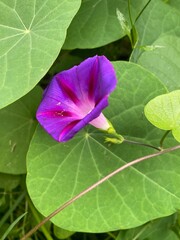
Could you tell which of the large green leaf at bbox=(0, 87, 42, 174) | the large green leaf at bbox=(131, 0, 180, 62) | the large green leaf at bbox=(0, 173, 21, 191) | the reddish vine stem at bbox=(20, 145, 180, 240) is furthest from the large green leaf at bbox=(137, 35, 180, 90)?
the large green leaf at bbox=(0, 173, 21, 191)

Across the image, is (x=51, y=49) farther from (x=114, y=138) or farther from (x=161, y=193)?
(x=161, y=193)

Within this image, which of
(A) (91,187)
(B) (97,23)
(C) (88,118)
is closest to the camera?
(C) (88,118)

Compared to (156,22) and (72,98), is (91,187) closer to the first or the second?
(72,98)

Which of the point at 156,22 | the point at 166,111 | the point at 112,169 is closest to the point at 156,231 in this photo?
the point at 112,169

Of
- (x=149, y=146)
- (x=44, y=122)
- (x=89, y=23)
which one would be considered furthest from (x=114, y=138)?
(x=89, y=23)

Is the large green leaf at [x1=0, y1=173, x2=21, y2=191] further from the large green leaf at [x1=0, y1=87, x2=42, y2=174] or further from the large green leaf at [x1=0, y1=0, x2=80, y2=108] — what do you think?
the large green leaf at [x1=0, y1=0, x2=80, y2=108]
